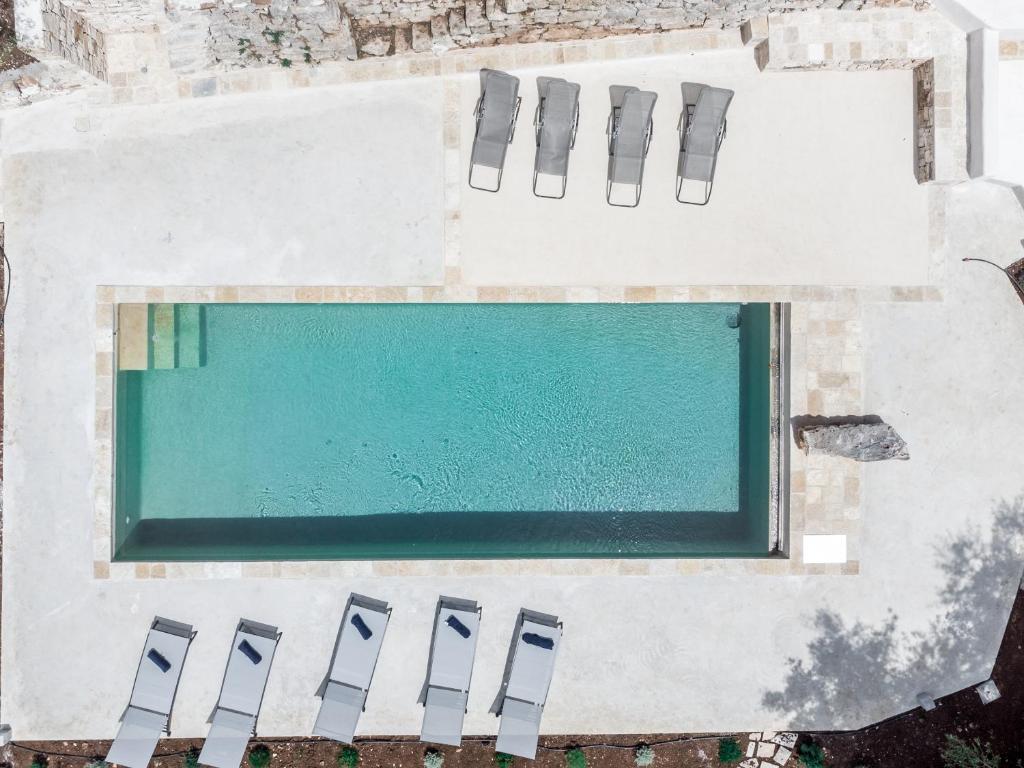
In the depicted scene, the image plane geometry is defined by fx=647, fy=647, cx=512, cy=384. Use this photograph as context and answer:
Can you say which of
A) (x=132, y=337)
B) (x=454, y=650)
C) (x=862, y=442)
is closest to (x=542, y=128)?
(x=862, y=442)

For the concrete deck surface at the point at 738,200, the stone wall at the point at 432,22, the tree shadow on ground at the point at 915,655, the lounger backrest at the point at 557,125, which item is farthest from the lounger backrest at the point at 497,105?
the tree shadow on ground at the point at 915,655

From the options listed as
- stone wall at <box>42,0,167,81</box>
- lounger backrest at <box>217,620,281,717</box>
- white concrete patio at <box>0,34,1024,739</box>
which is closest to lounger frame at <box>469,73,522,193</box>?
white concrete patio at <box>0,34,1024,739</box>

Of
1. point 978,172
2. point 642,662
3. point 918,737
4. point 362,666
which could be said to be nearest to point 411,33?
point 978,172

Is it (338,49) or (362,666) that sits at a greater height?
(338,49)

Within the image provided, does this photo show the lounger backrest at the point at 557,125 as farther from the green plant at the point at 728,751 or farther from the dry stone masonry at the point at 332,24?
the green plant at the point at 728,751

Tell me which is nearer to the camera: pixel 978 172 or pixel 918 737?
pixel 978 172

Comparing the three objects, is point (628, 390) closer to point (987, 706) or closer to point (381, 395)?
point (381, 395)

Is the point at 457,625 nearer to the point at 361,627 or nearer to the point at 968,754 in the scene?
the point at 361,627
